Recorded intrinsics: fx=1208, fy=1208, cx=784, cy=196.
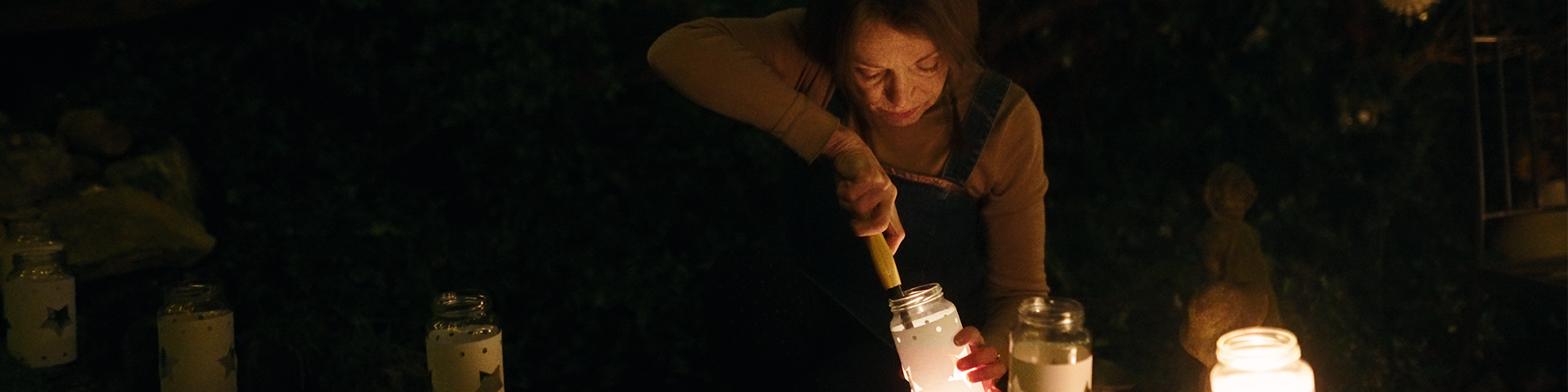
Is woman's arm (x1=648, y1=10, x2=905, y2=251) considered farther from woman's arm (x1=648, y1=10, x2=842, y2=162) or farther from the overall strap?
the overall strap

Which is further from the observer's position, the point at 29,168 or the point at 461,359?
the point at 29,168

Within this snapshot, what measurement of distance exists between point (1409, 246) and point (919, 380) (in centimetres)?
205

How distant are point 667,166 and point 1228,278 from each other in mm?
1568

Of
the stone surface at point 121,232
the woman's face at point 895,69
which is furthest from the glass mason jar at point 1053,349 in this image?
the stone surface at point 121,232

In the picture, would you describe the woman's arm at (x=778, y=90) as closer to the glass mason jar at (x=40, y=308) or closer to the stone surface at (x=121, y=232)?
the glass mason jar at (x=40, y=308)

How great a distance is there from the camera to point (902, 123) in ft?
6.07

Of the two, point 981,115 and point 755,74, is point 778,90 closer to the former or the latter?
point 755,74

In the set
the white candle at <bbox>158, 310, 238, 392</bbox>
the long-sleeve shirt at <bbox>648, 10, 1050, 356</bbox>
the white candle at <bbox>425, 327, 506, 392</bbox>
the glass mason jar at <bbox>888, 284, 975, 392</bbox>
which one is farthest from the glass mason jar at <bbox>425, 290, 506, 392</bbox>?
the glass mason jar at <bbox>888, 284, 975, 392</bbox>

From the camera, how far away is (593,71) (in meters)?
2.92

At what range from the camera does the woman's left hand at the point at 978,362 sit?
60.1 inches

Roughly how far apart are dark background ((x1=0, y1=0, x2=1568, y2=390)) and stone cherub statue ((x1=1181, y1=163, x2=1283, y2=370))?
121 cm

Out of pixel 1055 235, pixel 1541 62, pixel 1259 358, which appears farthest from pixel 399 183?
pixel 1541 62

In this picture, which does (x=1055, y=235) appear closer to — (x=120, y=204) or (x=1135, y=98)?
(x=1135, y=98)

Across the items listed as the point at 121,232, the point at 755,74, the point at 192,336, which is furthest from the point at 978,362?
the point at 121,232
